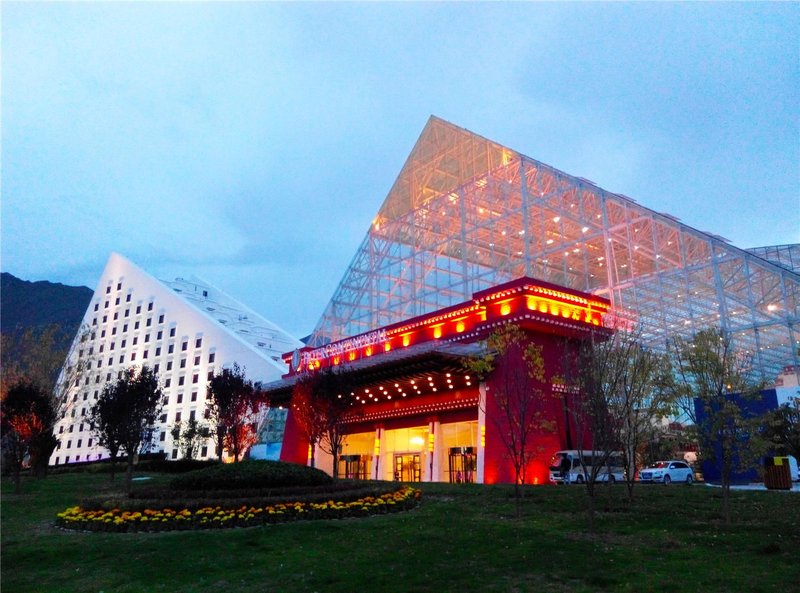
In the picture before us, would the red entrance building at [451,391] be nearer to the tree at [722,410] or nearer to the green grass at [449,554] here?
the tree at [722,410]

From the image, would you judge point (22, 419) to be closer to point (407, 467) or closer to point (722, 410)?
point (407, 467)

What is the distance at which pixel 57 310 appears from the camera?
493 feet

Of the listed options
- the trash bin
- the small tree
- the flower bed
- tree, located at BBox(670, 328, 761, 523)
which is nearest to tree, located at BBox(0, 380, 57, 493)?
the small tree

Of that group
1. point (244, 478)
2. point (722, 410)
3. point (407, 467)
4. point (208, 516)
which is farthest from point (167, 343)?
point (722, 410)

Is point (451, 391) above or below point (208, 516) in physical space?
above

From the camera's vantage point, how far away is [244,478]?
19891mm

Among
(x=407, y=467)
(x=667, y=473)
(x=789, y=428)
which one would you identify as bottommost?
(x=407, y=467)

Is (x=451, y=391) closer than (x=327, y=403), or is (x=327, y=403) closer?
(x=327, y=403)

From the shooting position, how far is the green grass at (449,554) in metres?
10.0

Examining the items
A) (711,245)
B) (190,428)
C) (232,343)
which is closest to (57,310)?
(232,343)

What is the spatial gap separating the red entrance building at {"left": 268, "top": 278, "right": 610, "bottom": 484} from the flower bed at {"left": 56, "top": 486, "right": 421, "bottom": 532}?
1257 centimetres

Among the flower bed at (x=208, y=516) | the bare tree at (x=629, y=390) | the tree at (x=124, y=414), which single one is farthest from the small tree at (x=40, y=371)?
the bare tree at (x=629, y=390)

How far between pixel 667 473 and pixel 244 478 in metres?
26.9

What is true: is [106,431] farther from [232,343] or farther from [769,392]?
[232,343]
